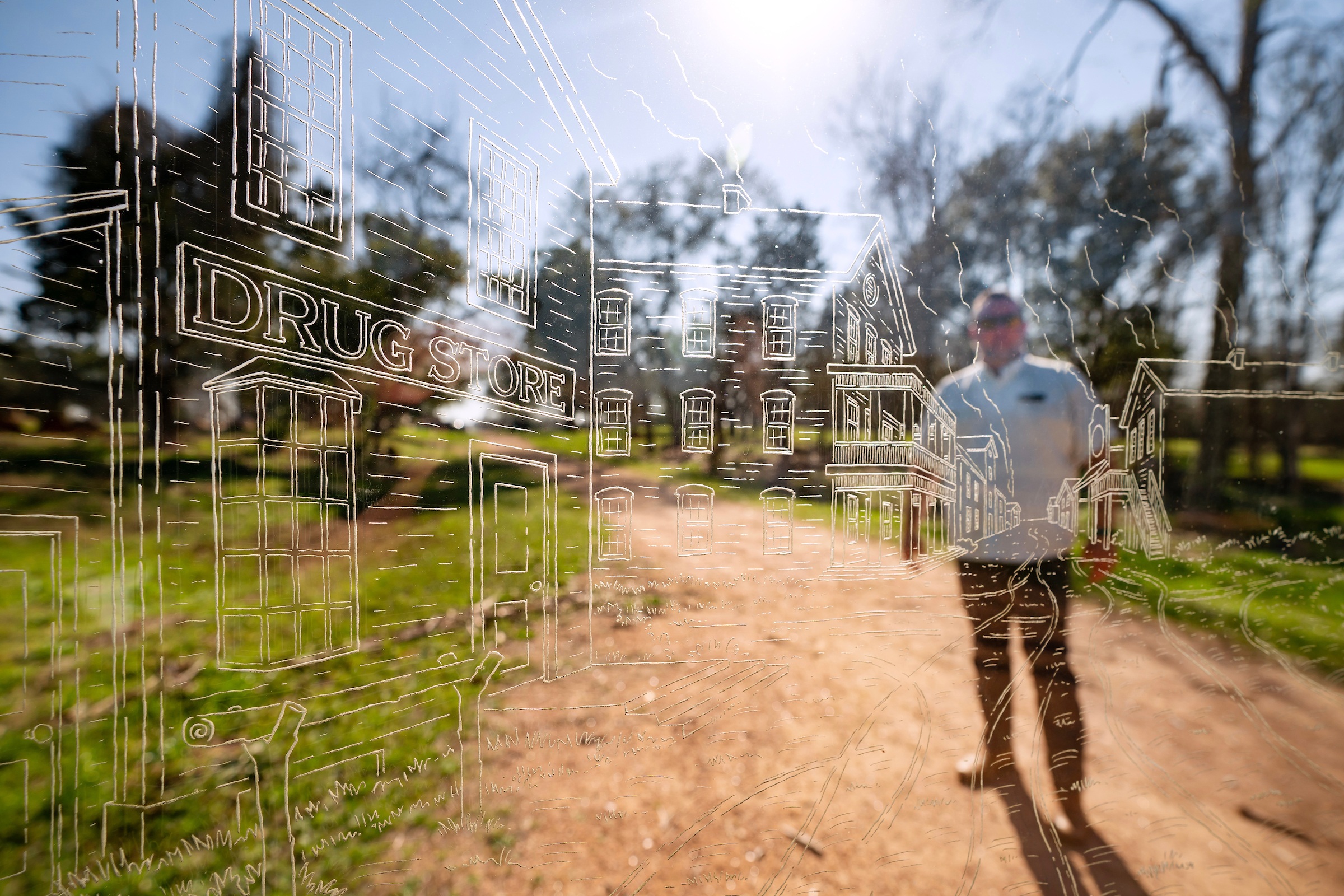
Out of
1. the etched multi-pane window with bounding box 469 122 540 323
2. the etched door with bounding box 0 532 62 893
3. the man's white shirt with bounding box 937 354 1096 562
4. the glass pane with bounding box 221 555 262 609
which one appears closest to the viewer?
the etched door with bounding box 0 532 62 893

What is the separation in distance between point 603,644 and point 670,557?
25 cm

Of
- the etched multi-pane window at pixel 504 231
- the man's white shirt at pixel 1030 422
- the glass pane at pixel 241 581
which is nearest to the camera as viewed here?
the glass pane at pixel 241 581

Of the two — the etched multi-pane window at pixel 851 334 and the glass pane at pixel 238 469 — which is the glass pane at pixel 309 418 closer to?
the glass pane at pixel 238 469

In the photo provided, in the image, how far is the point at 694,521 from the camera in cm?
118

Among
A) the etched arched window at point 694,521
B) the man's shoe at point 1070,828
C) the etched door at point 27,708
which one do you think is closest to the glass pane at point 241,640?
the etched door at point 27,708

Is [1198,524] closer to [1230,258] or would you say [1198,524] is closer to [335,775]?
[1230,258]

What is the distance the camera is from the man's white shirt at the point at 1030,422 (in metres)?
1.21

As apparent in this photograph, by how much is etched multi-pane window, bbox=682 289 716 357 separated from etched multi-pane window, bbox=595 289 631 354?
13cm

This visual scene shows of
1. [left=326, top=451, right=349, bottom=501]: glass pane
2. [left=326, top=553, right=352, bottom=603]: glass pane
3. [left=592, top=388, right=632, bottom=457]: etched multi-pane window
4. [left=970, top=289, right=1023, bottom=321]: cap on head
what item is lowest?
[left=326, top=553, right=352, bottom=603]: glass pane

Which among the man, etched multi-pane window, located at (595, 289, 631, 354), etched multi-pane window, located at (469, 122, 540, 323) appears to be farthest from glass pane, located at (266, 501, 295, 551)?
the man

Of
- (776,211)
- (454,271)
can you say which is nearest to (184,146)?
(454,271)

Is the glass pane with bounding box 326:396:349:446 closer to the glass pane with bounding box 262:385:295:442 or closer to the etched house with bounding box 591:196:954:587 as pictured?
the glass pane with bounding box 262:385:295:442

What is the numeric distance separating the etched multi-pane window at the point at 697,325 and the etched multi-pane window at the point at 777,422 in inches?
6.6

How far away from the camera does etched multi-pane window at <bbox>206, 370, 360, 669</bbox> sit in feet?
2.97
